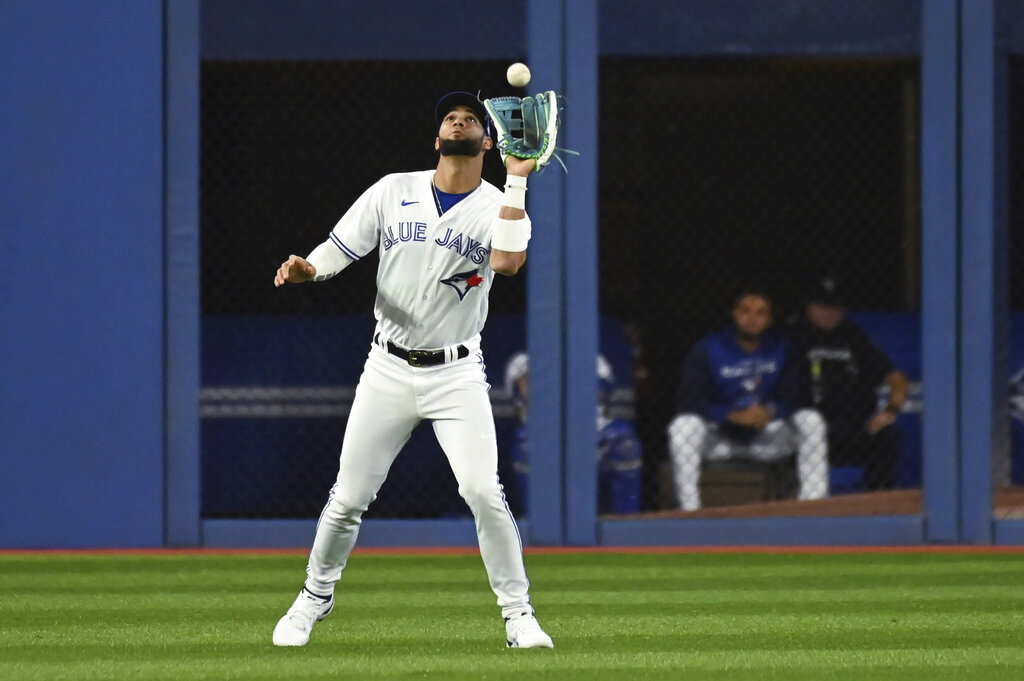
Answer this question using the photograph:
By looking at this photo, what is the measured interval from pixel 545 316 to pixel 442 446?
3763 mm

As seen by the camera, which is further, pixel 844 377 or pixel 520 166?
pixel 844 377

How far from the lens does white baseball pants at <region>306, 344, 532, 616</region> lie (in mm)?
5789

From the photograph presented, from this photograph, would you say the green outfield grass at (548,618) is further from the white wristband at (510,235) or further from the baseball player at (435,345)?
the white wristband at (510,235)

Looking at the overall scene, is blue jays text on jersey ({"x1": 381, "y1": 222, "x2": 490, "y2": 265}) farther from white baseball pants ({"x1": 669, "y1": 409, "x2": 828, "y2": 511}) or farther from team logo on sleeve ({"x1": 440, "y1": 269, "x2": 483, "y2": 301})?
white baseball pants ({"x1": 669, "y1": 409, "x2": 828, "y2": 511})

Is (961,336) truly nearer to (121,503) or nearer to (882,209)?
(882,209)

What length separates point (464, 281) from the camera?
19.3ft

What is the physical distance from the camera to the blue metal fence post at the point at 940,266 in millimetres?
9570

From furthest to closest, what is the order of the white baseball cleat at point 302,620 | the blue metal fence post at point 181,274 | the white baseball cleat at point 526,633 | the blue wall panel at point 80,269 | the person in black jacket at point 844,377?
the person in black jacket at point 844,377, the blue metal fence post at point 181,274, the blue wall panel at point 80,269, the white baseball cleat at point 302,620, the white baseball cleat at point 526,633

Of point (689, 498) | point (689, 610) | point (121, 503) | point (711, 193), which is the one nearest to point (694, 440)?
point (689, 498)

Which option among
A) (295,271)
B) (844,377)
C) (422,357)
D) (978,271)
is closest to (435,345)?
(422,357)

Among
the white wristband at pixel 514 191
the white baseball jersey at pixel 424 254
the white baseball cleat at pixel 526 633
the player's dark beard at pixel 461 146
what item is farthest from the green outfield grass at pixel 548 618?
the player's dark beard at pixel 461 146

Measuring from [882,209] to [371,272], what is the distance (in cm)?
311

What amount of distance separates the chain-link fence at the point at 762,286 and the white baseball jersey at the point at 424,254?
12.4 feet

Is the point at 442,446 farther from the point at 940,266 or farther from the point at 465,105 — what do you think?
the point at 940,266
